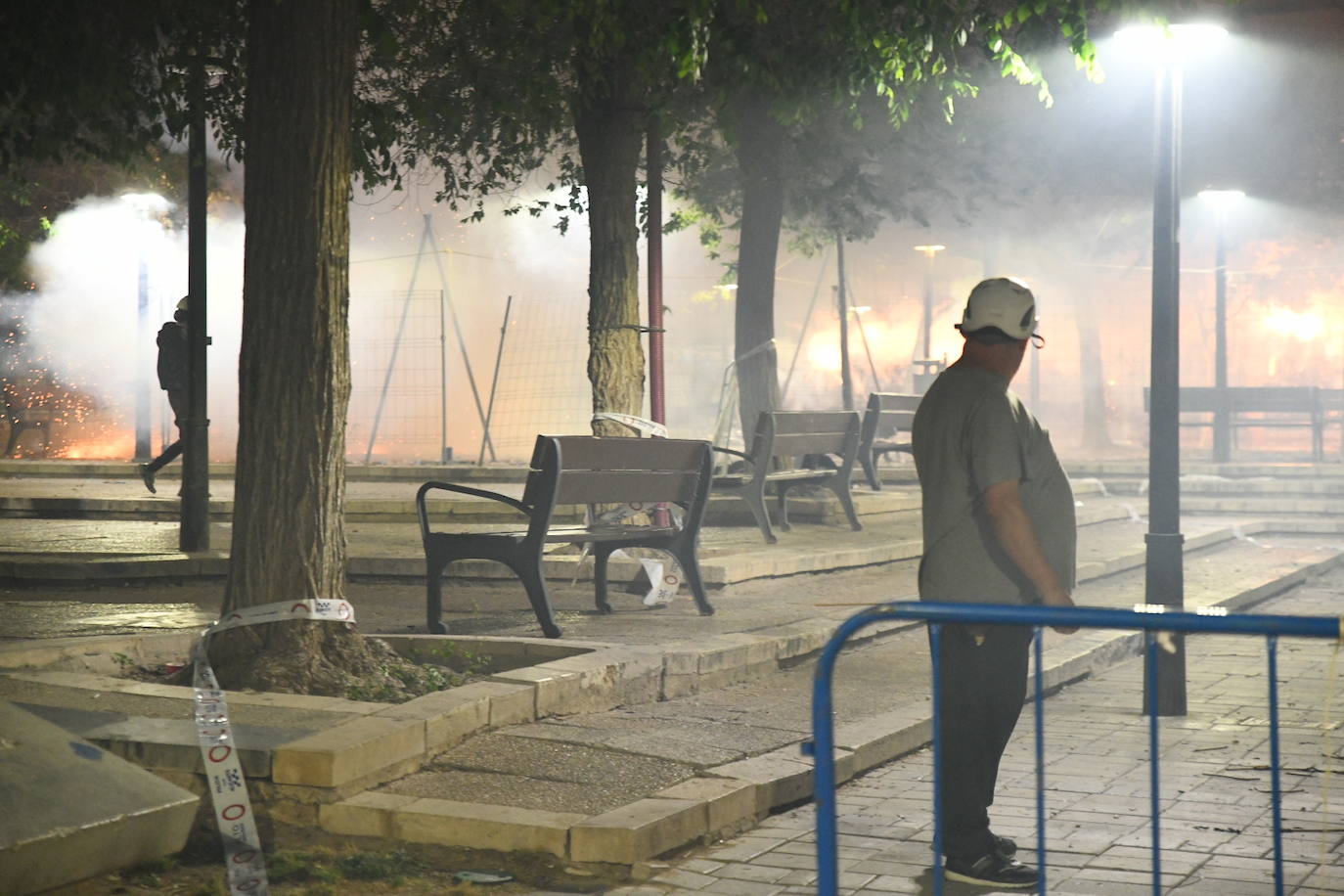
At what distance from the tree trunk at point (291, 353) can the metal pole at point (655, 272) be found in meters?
4.66

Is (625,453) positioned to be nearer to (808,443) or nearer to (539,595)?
(539,595)

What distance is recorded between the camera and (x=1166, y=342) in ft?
24.5

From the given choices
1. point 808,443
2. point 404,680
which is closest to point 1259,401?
point 808,443

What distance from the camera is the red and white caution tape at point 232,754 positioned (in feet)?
15.7

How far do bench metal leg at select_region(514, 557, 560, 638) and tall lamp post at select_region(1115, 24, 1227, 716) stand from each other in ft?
9.46

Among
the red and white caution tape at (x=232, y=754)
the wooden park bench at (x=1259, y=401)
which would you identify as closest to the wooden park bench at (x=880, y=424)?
the wooden park bench at (x=1259, y=401)

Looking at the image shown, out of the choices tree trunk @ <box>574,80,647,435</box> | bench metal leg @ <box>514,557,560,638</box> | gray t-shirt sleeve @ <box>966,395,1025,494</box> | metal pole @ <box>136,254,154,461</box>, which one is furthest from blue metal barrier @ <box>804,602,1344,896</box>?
metal pole @ <box>136,254,154,461</box>

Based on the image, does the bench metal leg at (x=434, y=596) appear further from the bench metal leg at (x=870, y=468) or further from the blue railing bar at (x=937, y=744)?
the bench metal leg at (x=870, y=468)

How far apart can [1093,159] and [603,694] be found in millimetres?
21447

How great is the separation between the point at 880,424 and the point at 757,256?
2.28 m

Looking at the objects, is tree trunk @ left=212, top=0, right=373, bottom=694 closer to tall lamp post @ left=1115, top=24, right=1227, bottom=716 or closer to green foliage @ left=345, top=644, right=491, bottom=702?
green foliage @ left=345, top=644, right=491, bottom=702

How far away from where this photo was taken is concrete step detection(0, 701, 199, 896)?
4422mm

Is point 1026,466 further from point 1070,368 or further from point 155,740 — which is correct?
point 1070,368

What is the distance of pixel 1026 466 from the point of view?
4719 millimetres
